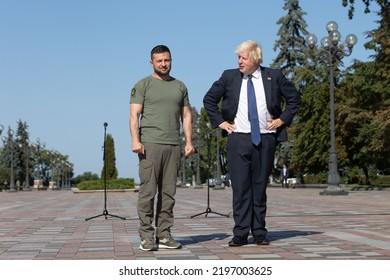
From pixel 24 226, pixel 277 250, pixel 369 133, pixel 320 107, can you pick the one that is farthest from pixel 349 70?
pixel 277 250

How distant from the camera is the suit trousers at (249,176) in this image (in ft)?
21.7

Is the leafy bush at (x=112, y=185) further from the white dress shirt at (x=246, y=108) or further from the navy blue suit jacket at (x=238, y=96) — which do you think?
the white dress shirt at (x=246, y=108)

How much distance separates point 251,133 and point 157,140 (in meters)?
0.99

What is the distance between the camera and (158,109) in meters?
6.45

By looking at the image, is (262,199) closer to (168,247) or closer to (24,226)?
(168,247)

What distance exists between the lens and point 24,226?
10898 millimetres

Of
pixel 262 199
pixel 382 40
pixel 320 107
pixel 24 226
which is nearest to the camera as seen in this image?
pixel 262 199

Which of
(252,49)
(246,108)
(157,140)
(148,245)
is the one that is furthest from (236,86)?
(148,245)

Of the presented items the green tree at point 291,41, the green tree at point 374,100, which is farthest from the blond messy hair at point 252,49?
the green tree at point 291,41

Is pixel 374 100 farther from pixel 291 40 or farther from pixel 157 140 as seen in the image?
pixel 157 140

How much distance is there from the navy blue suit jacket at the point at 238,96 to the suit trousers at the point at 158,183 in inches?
25.2

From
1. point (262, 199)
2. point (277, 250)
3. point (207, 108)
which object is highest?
point (207, 108)
